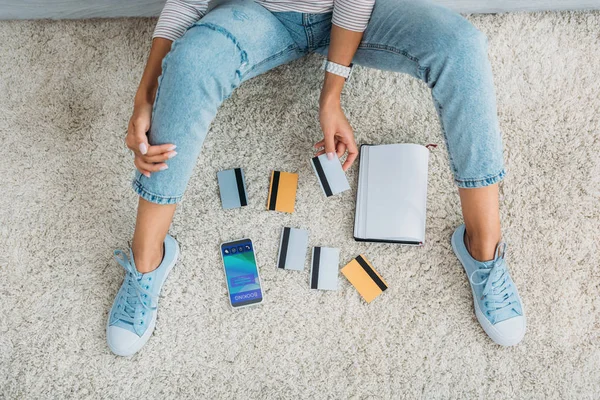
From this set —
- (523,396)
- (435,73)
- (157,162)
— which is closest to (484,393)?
(523,396)

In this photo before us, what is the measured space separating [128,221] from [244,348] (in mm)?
406

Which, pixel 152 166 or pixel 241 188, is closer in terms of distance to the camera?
pixel 152 166

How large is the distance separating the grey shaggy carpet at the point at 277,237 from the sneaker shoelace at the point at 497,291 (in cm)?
6

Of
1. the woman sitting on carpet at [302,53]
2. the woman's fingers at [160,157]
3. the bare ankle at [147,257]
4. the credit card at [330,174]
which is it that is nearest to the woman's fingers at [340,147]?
the woman sitting on carpet at [302,53]

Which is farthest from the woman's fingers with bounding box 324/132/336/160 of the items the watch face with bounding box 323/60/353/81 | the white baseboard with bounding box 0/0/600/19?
the white baseboard with bounding box 0/0/600/19

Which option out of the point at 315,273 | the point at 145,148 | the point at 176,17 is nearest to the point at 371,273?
the point at 315,273

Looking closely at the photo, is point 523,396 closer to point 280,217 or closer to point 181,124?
point 280,217

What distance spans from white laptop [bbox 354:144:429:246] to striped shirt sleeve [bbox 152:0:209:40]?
1.59 feet

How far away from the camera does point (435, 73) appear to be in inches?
31.5

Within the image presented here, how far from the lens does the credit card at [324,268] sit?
1031 mm

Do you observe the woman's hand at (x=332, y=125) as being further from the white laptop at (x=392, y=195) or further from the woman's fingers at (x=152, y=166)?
the woman's fingers at (x=152, y=166)

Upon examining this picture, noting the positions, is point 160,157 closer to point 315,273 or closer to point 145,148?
point 145,148

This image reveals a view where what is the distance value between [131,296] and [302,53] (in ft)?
2.09

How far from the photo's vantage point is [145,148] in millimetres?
773
